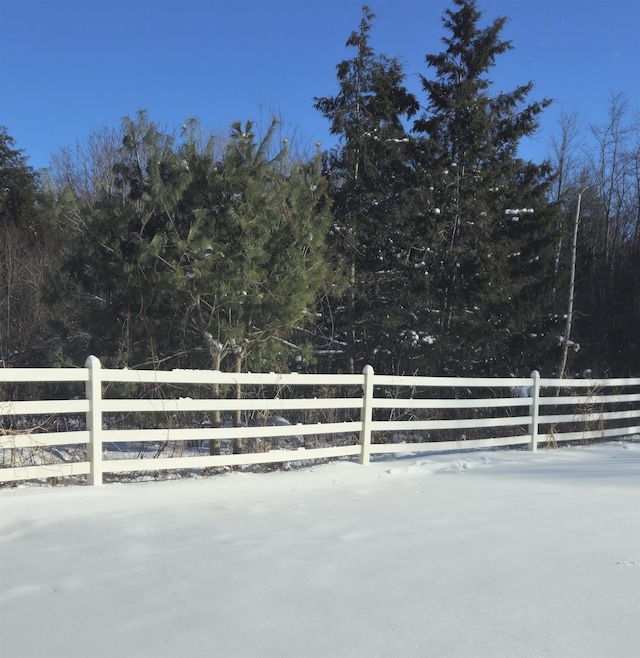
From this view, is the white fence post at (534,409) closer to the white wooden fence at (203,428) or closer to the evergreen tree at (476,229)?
the white wooden fence at (203,428)

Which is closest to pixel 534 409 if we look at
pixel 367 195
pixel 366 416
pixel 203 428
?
pixel 366 416

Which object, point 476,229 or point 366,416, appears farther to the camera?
point 476,229

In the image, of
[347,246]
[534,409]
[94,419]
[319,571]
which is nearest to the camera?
[319,571]

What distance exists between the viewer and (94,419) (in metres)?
5.51

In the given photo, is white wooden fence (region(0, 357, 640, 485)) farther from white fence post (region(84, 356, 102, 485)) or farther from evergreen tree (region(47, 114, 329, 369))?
evergreen tree (region(47, 114, 329, 369))

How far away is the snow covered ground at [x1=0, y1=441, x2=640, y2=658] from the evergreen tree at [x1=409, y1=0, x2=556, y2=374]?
1203 centimetres

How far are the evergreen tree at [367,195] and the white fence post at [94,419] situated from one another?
37.7 feet

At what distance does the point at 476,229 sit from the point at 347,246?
4.15m

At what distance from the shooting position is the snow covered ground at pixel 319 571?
2594 millimetres

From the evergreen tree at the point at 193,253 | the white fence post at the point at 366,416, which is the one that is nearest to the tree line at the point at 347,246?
the evergreen tree at the point at 193,253

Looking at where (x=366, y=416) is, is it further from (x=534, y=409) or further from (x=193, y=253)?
(x=193, y=253)

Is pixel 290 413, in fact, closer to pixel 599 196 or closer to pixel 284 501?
pixel 284 501

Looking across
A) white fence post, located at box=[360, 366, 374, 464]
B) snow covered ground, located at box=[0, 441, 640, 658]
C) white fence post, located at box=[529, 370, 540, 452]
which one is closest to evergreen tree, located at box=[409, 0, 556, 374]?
white fence post, located at box=[529, 370, 540, 452]

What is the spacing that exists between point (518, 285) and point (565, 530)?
15.0 metres
